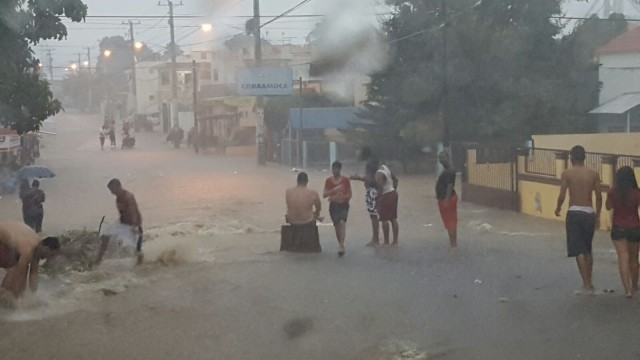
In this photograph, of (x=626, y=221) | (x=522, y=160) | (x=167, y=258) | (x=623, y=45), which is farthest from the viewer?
(x=623, y=45)

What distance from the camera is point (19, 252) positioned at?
9.03 metres

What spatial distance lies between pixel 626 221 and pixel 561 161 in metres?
8.64

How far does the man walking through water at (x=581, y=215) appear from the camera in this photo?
355 inches

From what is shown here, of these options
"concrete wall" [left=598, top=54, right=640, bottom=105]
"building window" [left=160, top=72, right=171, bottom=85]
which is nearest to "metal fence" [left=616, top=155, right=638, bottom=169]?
"concrete wall" [left=598, top=54, right=640, bottom=105]

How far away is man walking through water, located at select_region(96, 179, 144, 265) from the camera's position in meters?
11.9

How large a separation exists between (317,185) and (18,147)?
13.4 metres

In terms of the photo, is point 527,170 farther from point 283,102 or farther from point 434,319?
point 283,102

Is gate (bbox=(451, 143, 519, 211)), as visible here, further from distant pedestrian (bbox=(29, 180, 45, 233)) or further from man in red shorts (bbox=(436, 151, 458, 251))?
distant pedestrian (bbox=(29, 180, 45, 233))

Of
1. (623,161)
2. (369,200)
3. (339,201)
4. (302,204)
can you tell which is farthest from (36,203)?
(623,161)

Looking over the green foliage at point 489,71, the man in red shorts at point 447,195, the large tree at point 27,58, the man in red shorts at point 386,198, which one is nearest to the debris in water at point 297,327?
the man in red shorts at point 447,195

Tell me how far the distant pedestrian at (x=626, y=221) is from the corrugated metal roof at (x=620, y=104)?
2061 cm

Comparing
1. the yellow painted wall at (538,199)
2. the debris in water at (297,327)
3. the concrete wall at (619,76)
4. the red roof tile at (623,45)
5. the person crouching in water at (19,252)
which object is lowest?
the debris in water at (297,327)

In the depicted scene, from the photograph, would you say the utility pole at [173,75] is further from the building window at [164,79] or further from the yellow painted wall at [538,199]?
the yellow painted wall at [538,199]

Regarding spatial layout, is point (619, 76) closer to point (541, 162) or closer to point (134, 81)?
point (541, 162)
